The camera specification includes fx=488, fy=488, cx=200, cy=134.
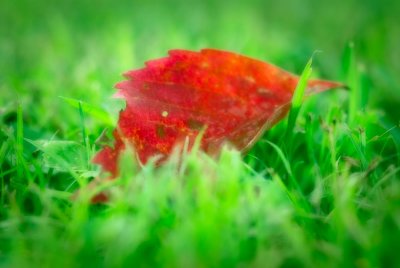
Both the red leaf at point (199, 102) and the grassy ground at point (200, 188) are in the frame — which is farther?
the red leaf at point (199, 102)

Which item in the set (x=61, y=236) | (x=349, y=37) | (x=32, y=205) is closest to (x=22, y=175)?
(x=32, y=205)

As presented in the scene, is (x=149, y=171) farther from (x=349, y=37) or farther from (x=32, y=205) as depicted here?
(x=349, y=37)

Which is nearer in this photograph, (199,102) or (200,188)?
(200,188)

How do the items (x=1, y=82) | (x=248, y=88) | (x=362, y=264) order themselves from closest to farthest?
(x=362, y=264), (x=248, y=88), (x=1, y=82)

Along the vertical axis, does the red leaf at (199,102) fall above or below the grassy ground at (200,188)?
above
